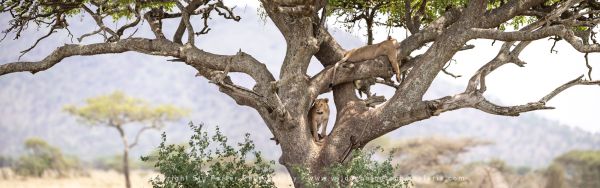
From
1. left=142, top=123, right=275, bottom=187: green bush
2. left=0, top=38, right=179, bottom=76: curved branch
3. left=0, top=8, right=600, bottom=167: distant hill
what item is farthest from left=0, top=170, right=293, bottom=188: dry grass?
left=0, top=8, right=600, bottom=167: distant hill

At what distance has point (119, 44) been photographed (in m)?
12.2

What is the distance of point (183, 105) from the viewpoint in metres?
88.0

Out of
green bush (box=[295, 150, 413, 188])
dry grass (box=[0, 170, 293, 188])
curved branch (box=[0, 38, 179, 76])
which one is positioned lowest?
green bush (box=[295, 150, 413, 188])

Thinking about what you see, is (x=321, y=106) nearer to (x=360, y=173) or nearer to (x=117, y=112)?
(x=360, y=173)

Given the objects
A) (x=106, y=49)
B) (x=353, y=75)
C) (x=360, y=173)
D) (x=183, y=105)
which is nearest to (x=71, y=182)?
(x=106, y=49)

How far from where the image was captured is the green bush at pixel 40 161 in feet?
129

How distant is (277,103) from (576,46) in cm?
362

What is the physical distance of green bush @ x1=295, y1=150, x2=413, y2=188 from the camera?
1004cm

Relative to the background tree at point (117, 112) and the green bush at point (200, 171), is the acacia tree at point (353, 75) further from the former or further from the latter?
the background tree at point (117, 112)

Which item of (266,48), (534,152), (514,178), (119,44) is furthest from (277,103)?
(266,48)

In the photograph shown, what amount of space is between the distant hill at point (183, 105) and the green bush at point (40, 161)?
28.2 m

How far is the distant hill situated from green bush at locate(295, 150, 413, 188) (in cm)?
5979

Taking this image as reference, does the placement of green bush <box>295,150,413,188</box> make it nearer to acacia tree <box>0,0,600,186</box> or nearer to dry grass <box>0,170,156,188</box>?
acacia tree <box>0,0,600,186</box>

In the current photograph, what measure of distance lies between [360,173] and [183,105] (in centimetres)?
7894
